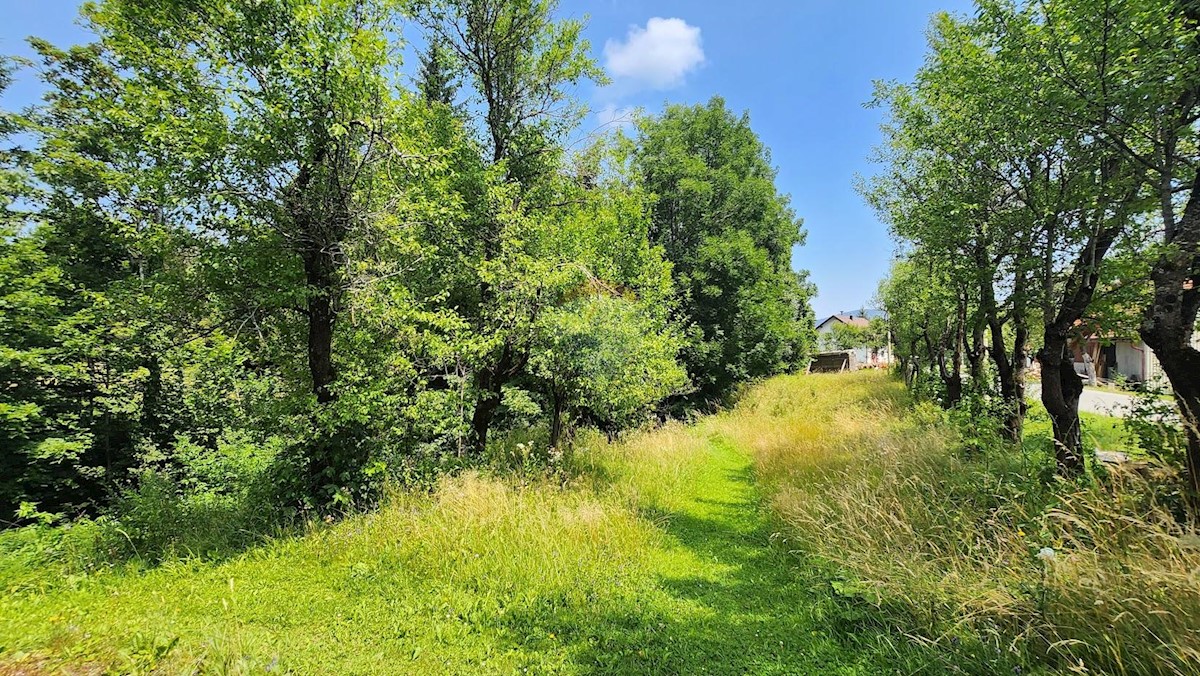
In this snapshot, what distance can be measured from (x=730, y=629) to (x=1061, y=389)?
4.93 metres

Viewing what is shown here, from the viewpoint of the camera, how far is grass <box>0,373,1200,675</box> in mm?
2838

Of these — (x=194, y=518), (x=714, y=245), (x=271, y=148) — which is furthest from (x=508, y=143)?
(x=714, y=245)

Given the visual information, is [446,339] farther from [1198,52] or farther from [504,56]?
[1198,52]

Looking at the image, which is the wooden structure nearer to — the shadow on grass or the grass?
the grass

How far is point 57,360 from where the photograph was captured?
8.85 meters

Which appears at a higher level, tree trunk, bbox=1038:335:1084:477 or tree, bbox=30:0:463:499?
tree, bbox=30:0:463:499

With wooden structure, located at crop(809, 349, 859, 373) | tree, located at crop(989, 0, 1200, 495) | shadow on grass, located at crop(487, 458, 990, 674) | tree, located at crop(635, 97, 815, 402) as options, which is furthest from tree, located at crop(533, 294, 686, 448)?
wooden structure, located at crop(809, 349, 859, 373)

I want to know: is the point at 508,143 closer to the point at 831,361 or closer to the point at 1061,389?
the point at 1061,389

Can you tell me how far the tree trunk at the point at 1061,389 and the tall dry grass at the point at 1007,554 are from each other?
50 centimetres

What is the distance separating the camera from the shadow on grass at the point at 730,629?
3139mm

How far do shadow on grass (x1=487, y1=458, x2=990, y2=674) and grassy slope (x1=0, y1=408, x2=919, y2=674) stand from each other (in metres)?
0.02

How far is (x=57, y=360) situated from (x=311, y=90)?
9.16 m

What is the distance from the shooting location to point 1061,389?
17.1 ft

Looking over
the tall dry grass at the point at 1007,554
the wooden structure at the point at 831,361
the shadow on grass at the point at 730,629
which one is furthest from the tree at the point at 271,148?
the wooden structure at the point at 831,361
